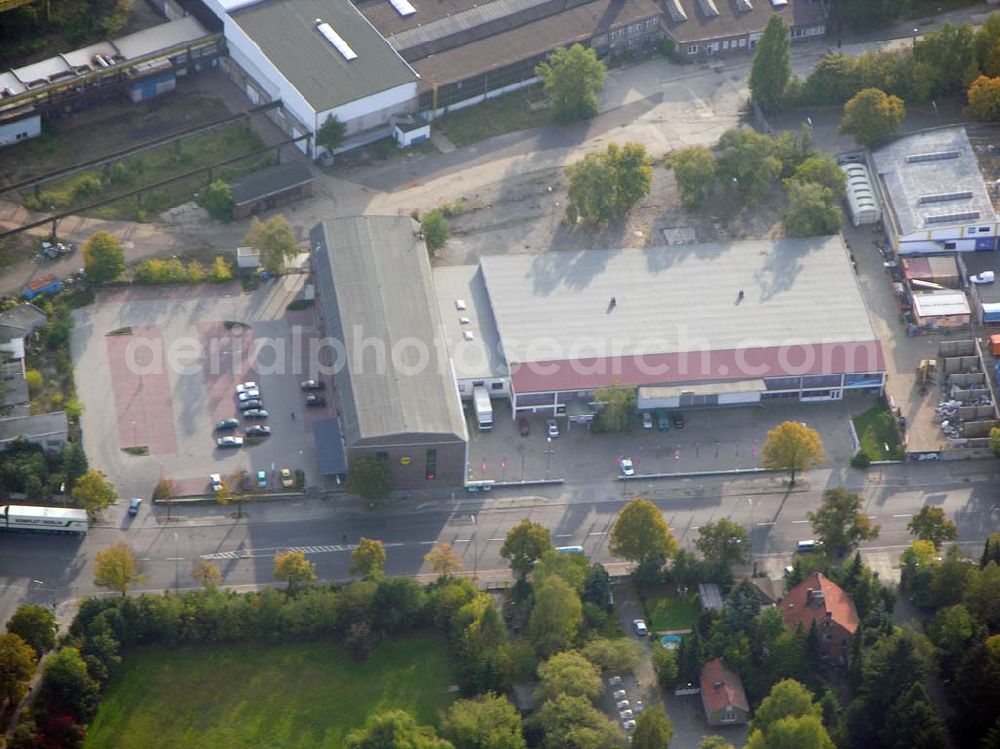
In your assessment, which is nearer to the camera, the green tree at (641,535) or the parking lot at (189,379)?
the green tree at (641,535)

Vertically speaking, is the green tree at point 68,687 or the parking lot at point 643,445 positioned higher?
the parking lot at point 643,445

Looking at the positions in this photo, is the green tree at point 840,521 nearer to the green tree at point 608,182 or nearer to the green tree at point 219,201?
the green tree at point 608,182

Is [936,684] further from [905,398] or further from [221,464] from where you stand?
[221,464]

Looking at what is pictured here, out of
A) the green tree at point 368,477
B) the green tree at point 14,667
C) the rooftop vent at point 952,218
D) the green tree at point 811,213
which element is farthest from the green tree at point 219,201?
the rooftop vent at point 952,218

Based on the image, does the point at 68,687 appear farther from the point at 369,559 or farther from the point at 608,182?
the point at 608,182

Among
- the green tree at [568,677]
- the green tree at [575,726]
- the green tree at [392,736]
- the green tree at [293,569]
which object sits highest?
the green tree at [293,569]

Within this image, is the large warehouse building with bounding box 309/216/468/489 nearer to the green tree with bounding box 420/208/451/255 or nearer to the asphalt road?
the green tree with bounding box 420/208/451/255
